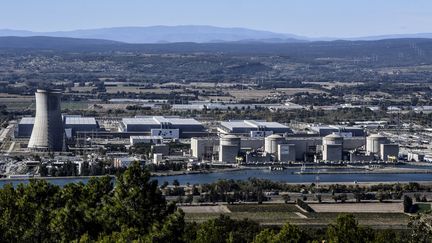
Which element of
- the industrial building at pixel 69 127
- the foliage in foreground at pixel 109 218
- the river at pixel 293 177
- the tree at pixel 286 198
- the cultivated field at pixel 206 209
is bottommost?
the river at pixel 293 177

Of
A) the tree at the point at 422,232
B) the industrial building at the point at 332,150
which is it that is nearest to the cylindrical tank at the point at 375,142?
the industrial building at the point at 332,150

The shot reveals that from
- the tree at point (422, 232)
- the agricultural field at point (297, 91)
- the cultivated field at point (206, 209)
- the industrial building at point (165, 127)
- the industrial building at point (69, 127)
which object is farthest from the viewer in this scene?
the agricultural field at point (297, 91)

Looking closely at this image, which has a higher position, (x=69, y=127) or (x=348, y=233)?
(x=348, y=233)

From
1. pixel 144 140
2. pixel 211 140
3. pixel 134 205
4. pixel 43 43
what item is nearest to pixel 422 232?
pixel 134 205

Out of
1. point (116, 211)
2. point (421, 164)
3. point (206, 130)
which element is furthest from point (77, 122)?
point (116, 211)

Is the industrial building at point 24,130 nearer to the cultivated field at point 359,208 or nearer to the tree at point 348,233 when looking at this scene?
the cultivated field at point 359,208

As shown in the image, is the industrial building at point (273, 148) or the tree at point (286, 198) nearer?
the tree at point (286, 198)

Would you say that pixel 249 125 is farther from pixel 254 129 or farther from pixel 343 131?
pixel 343 131
